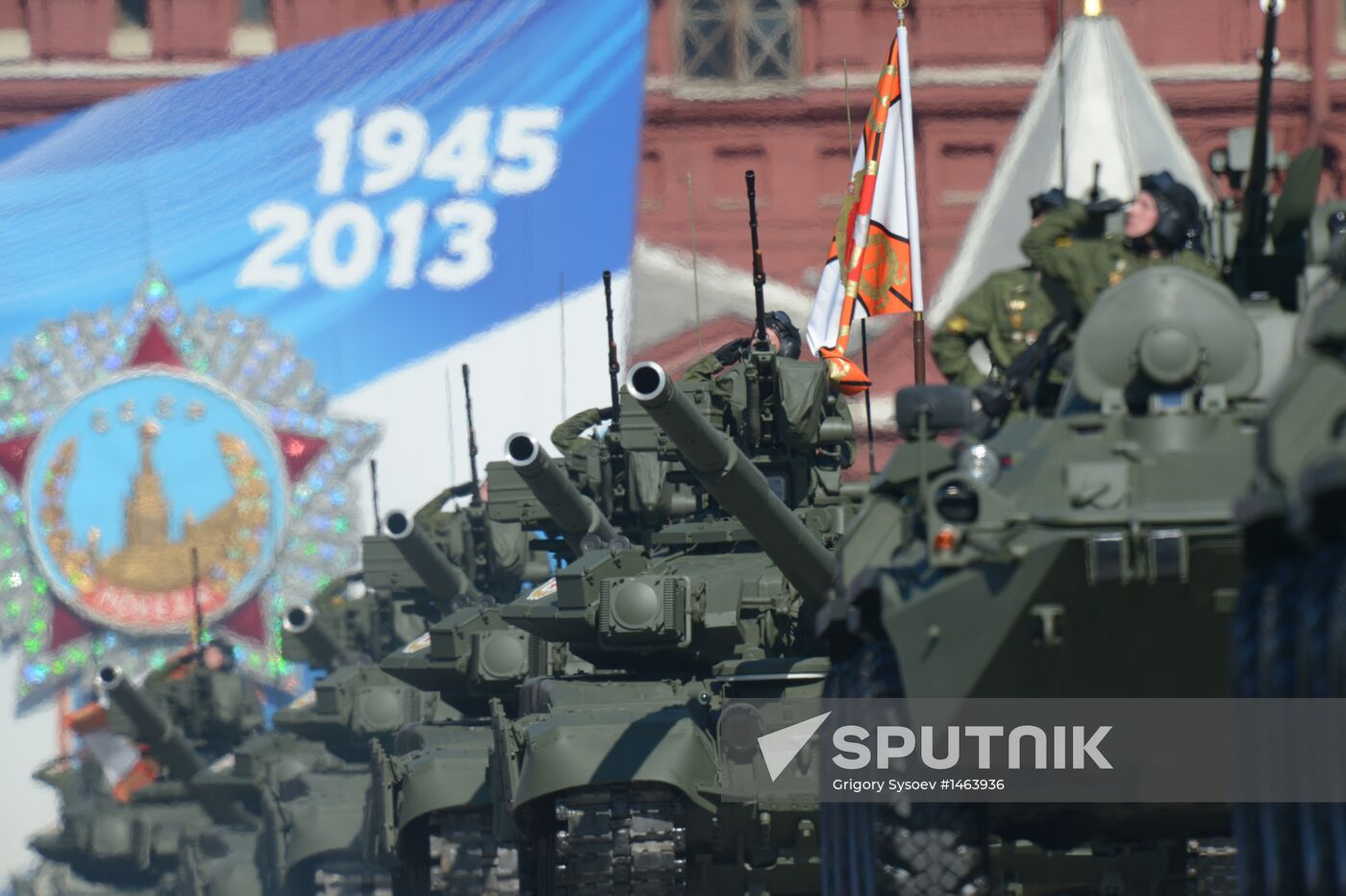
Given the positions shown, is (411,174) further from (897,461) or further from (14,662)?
(897,461)

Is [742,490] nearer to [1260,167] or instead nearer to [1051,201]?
[1051,201]

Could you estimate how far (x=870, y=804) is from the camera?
1327 centimetres

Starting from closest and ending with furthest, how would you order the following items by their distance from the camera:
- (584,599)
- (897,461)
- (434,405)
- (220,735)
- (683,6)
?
(897,461)
(584,599)
(220,735)
(434,405)
(683,6)

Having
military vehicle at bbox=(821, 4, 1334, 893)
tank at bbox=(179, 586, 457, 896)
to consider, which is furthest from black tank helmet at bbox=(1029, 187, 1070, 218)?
tank at bbox=(179, 586, 457, 896)

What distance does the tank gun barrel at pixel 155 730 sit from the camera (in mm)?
31359

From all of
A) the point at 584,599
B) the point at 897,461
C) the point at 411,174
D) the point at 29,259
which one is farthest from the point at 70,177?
the point at 897,461

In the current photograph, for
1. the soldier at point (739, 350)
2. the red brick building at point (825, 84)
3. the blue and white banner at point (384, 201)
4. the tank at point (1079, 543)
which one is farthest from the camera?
the red brick building at point (825, 84)

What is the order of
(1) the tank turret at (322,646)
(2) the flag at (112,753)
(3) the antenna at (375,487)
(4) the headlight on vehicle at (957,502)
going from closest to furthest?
(4) the headlight on vehicle at (957,502)
(1) the tank turret at (322,646)
(2) the flag at (112,753)
(3) the antenna at (375,487)

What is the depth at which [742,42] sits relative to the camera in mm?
43344

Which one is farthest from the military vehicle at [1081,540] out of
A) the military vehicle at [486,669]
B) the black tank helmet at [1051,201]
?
the military vehicle at [486,669]

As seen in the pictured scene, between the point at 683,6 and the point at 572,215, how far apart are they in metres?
4.38

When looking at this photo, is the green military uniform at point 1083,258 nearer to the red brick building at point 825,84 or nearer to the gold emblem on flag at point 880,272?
the gold emblem on flag at point 880,272

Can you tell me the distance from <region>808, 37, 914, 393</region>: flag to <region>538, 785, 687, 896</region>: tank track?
4.63 metres

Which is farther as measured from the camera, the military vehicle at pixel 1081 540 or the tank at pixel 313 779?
the tank at pixel 313 779
